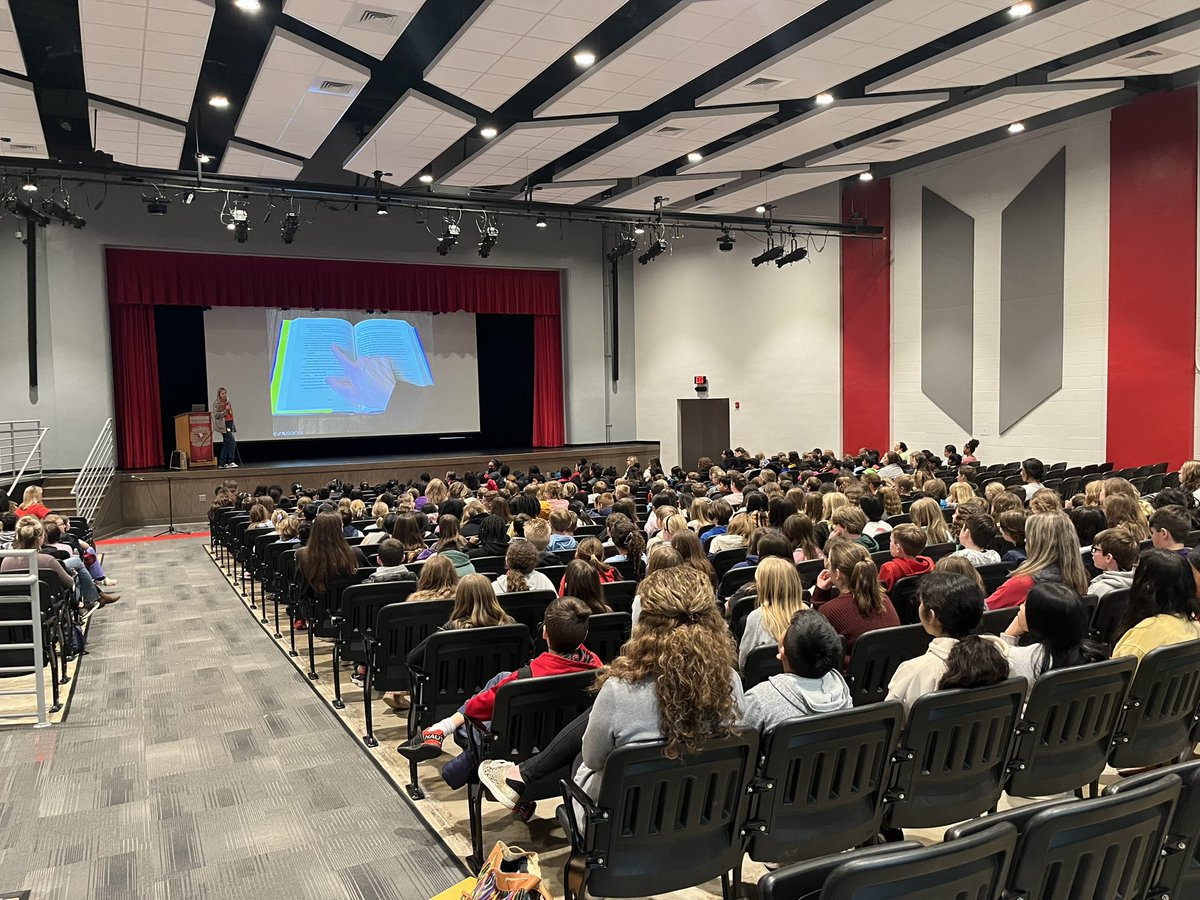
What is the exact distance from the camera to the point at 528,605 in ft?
16.1

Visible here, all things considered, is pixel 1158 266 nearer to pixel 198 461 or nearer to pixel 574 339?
pixel 574 339

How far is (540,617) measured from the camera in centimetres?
500

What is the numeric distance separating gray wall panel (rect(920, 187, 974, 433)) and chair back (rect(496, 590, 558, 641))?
11.8m

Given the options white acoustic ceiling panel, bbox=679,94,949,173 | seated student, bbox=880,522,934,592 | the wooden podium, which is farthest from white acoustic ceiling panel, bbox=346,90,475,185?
seated student, bbox=880,522,934,592

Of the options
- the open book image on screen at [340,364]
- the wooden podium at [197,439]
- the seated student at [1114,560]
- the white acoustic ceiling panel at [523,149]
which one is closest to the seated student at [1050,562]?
the seated student at [1114,560]

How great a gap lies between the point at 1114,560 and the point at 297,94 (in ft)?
29.8

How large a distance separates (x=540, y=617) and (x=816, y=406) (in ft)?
43.3

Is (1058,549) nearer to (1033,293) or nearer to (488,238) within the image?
(488,238)

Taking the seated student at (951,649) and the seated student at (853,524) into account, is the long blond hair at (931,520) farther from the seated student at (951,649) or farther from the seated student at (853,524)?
the seated student at (951,649)

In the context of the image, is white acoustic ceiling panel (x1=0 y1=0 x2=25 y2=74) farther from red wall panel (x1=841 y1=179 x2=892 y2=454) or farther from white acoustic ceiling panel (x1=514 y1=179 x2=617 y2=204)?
red wall panel (x1=841 y1=179 x2=892 y2=454)

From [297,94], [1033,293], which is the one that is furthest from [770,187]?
[297,94]

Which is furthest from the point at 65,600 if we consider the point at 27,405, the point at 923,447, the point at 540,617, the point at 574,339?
the point at 574,339

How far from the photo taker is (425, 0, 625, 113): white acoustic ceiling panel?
756cm

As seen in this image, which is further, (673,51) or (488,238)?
(488,238)
